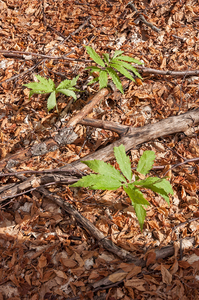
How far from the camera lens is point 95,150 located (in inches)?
103

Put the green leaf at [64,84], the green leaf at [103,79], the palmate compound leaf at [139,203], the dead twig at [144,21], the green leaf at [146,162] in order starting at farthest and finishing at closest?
the dead twig at [144,21] < the green leaf at [64,84] < the green leaf at [103,79] < the green leaf at [146,162] < the palmate compound leaf at [139,203]

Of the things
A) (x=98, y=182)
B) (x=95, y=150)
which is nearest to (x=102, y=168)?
(x=98, y=182)

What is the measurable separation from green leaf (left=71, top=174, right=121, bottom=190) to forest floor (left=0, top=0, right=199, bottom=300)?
0.48 m

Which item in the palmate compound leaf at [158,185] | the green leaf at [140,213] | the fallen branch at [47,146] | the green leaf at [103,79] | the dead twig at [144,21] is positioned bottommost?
the green leaf at [140,213]

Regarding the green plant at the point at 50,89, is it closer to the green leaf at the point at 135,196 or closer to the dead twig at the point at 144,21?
the green leaf at the point at 135,196

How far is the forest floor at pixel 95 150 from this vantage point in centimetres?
187

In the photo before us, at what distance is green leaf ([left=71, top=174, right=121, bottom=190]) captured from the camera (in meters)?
1.78

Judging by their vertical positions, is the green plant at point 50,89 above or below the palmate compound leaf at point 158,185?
above

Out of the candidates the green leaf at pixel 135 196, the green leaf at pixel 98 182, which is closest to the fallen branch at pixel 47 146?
the green leaf at pixel 98 182

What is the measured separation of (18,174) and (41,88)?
1035 mm

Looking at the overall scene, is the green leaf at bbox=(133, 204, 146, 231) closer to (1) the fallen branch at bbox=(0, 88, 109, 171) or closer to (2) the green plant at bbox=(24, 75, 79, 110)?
(1) the fallen branch at bbox=(0, 88, 109, 171)

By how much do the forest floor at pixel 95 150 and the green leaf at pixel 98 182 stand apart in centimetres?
48

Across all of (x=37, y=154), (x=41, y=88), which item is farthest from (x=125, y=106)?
(x=37, y=154)

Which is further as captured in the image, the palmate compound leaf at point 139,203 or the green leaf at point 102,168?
the green leaf at point 102,168
